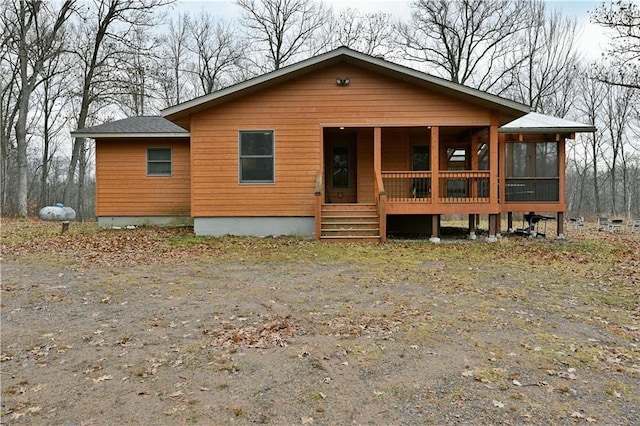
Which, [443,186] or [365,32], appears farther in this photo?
[365,32]

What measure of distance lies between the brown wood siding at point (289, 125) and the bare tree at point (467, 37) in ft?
55.0

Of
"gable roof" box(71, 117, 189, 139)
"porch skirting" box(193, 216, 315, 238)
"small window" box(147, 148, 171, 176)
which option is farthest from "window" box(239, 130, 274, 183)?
"small window" box(147, 148, 171, 176)

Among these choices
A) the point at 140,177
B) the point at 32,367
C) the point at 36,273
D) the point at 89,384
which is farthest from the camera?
the point at 140,177

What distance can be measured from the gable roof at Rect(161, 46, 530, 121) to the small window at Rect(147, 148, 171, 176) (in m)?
3.32

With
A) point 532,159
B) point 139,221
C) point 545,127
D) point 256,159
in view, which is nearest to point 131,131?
point 139,221

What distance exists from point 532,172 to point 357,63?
651 centimetres

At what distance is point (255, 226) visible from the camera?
12.1 meters

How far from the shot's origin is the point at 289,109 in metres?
12.1

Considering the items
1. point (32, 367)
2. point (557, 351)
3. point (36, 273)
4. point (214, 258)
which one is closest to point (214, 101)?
point (214, 258)

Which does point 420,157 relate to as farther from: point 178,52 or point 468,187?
point 178,52

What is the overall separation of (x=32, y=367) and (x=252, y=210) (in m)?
8.48

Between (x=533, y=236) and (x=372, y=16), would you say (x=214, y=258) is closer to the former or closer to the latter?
(x=533, y=236)

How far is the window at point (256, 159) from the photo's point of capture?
12.1 m

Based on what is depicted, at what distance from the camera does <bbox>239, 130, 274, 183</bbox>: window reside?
39.8ft
